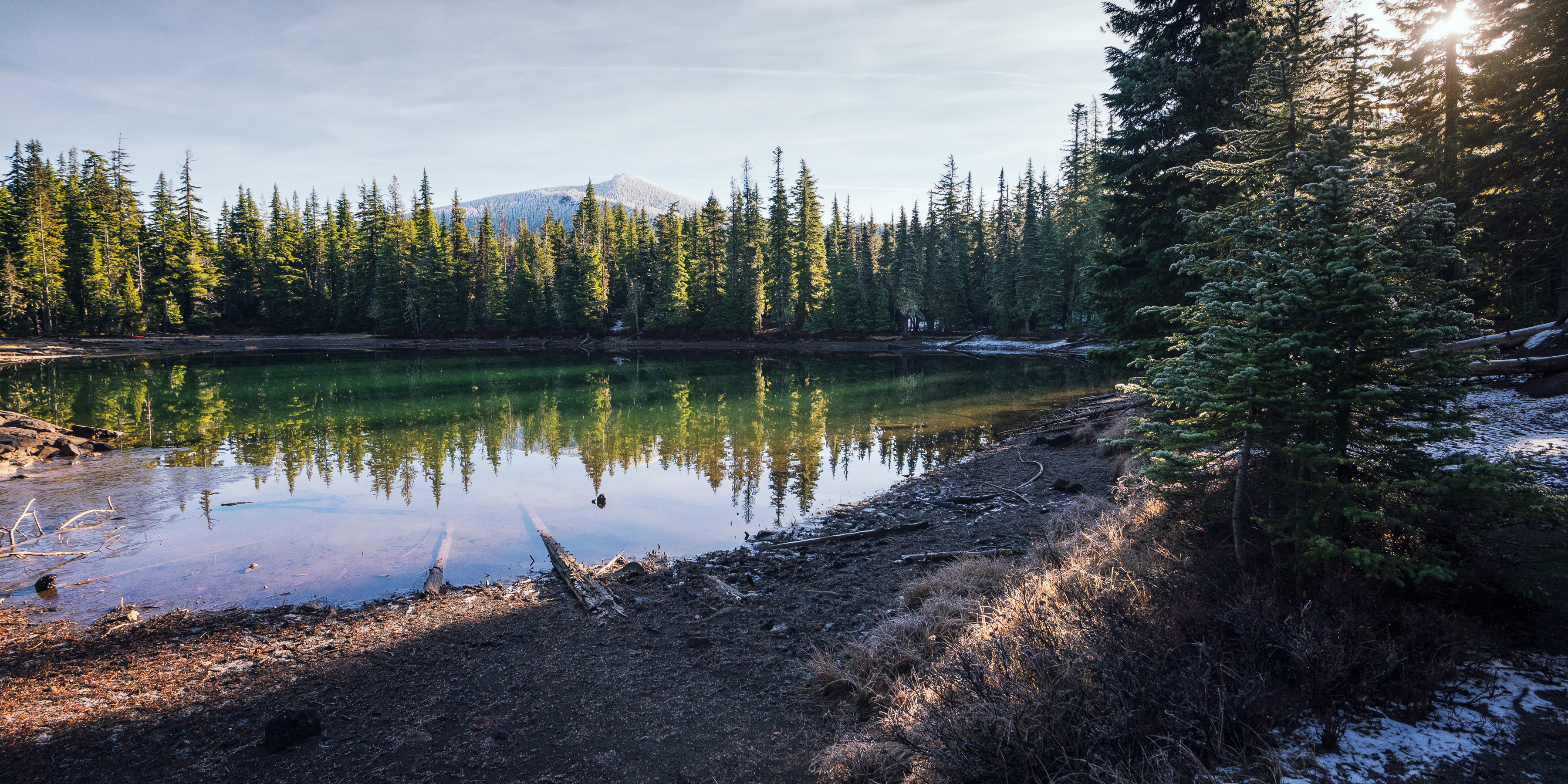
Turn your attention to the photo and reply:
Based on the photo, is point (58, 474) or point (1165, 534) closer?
point (1165, 534)

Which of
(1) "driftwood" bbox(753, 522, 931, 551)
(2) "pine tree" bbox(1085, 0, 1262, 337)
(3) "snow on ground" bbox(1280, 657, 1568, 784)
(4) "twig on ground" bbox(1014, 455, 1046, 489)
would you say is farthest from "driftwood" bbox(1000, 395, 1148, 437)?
(3) "snow on ground" bbox(1280, 657, 1568, 784)

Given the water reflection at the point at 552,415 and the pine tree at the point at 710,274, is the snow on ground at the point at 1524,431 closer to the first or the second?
the water reflection at the point at 552,415

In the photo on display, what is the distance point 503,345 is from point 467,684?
7230cm

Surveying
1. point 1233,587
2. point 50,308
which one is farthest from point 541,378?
point 50,308

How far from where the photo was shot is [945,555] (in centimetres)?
1005

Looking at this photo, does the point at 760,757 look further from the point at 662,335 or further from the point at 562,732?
the point at 662,335

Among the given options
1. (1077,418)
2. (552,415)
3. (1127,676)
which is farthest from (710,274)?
(1127,676)

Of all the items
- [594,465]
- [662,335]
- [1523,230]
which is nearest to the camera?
[1523,230]

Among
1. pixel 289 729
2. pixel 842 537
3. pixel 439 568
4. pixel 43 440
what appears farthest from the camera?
pixel 43 440

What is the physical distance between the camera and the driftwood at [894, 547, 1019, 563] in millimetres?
9656

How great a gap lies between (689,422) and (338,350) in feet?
192

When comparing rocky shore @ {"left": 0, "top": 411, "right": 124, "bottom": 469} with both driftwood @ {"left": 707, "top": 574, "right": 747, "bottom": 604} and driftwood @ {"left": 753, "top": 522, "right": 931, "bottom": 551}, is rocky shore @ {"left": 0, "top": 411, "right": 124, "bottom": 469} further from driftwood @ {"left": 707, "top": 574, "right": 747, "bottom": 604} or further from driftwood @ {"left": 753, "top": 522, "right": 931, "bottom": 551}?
driftwood @ {"left": 753, "top": 522, "right": 931, "bottom": 551}

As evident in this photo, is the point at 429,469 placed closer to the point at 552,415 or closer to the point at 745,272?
the point at 552,415

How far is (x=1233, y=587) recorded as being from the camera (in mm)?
5648
